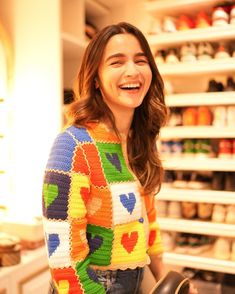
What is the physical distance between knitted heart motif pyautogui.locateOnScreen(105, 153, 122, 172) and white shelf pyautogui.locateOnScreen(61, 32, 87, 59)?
1249 millimetres

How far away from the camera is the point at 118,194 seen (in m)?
0.95

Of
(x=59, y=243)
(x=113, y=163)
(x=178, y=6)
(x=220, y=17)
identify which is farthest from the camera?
(x=178, y=6)

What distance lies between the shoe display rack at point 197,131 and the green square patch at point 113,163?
1.33 m

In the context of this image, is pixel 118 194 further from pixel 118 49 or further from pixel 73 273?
pixel 118 49

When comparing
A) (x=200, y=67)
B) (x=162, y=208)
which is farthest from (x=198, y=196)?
(x=200, y=67)

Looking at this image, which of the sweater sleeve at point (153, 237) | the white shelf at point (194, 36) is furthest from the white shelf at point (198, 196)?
the sweater sleeve at point (153, 237)

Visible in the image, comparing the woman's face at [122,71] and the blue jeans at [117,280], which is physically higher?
the woman's face at [122,71]

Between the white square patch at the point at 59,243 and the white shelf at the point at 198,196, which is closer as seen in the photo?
the white square patch at the point at 59,243

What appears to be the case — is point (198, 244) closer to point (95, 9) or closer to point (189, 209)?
point (189, 209)

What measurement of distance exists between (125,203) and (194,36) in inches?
63.3

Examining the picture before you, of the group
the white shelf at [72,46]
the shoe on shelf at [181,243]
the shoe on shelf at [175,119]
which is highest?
the white shelf at [72,46]

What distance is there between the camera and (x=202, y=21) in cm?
229

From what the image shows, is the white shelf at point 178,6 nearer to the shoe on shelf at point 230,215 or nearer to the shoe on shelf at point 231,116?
the shoe on shelf at point 231,116

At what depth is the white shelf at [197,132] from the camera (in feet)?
7.24
